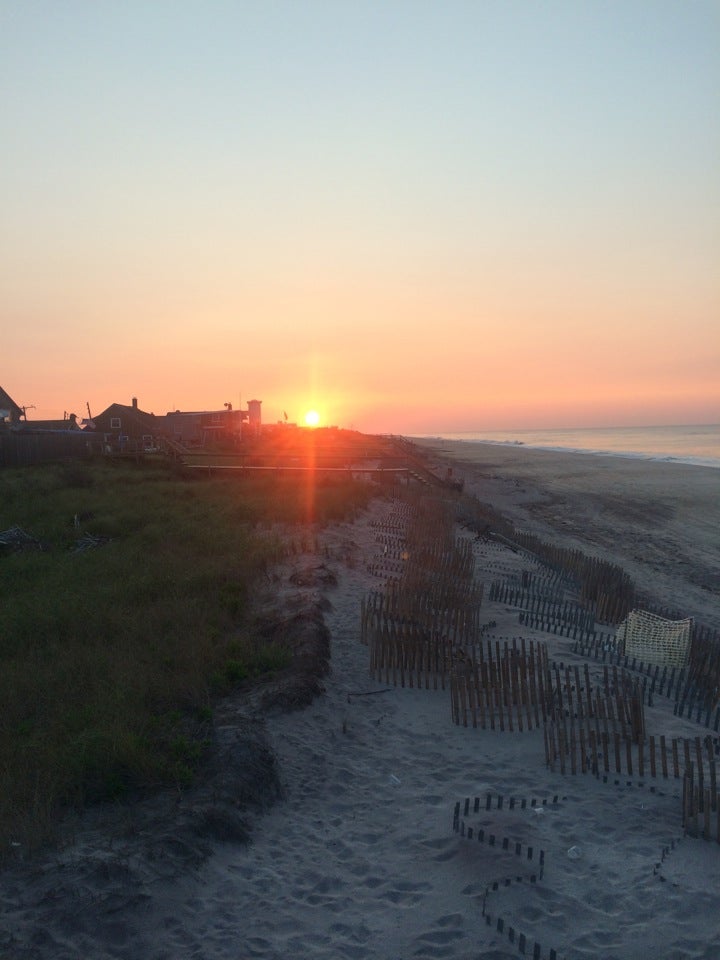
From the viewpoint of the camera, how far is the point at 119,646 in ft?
31.3

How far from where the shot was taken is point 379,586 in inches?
520

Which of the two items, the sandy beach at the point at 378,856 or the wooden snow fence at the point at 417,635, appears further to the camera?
the wooden snow fence at the point at 417,635

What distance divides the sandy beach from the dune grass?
47cm

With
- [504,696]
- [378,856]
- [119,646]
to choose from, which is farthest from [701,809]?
[119,646]

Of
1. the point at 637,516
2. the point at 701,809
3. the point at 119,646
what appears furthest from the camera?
the point at 637,516

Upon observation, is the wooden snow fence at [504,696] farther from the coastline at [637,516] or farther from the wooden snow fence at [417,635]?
the coastline at [637,516]

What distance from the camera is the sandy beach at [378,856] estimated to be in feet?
15.0

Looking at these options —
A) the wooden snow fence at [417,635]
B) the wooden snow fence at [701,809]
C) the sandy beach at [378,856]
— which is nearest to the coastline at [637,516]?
the wooden snow fence at [417,635]

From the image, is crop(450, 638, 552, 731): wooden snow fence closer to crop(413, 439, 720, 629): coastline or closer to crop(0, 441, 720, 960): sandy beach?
crop(0, 441, 720, 960): sandy beach

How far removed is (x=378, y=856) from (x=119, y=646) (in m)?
5.15

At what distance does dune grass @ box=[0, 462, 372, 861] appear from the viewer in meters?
6.27

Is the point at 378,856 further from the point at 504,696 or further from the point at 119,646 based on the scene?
the point at 119,646

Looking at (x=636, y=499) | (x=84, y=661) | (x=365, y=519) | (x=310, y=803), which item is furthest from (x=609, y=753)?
(x=636, y=499)

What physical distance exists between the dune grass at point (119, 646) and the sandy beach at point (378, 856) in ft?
1.53
